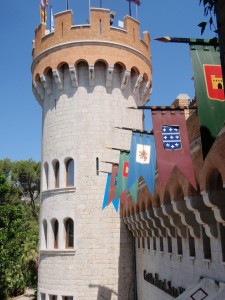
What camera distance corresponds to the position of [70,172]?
77.9ft

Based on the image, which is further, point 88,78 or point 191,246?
point 88,78

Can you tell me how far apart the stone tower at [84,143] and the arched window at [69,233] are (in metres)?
0.06

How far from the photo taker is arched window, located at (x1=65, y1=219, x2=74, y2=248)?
74.6 ft

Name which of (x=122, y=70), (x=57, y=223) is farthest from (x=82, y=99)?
(x=57, y=223)

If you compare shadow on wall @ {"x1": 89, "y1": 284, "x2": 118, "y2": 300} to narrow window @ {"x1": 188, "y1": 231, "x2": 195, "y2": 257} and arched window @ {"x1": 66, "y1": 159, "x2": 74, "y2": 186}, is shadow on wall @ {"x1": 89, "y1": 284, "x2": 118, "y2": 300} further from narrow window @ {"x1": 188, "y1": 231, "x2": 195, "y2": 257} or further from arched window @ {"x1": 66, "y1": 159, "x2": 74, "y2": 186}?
narrow window @ {"x1": 188, "y1": 231, "x2": 195, "y2": 257}

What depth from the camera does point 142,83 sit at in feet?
88.2

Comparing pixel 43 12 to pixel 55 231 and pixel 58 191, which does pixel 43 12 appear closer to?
pixel 58 191

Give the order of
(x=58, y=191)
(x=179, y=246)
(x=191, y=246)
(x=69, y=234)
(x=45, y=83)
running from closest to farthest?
1. (x=191, y=246)
2. (x=179, y=246)
3. (x=69, y=234)
4. (x=58, y=191)
5. (x=45, y=83)

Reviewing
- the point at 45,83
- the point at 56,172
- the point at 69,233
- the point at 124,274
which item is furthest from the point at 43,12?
the point at 124,274

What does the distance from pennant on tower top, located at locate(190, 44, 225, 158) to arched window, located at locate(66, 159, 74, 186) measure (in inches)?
667

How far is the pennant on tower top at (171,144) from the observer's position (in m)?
9.58

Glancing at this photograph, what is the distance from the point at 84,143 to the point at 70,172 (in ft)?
7.13

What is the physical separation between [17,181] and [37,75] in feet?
113

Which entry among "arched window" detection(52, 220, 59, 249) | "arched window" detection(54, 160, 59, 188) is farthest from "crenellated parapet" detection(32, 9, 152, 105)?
"arched window" detection(52, 220, 59, 249)
